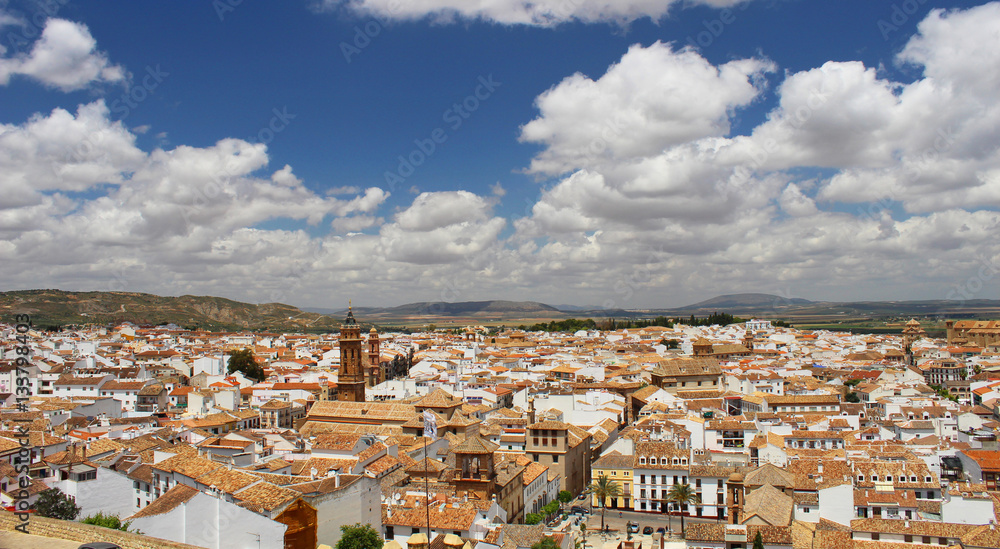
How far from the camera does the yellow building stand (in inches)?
1537

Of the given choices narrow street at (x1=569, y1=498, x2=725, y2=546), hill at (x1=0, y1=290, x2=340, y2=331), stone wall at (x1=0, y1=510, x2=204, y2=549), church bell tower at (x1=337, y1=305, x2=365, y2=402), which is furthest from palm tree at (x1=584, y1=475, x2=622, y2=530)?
hill at (x1=0, y1=290, x2=340, y2=331)

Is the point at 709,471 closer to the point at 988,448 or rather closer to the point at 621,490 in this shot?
the point at 621,490

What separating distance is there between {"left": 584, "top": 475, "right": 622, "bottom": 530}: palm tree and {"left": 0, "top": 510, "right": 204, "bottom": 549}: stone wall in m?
25.7

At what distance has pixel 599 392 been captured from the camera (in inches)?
2248

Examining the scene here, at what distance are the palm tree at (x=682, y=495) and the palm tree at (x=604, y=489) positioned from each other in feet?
9.18

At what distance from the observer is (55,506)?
22.6 meters

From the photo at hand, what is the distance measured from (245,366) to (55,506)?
5268 cm

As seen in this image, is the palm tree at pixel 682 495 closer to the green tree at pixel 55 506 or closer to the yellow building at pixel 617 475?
the yellow building at pixel 617 475

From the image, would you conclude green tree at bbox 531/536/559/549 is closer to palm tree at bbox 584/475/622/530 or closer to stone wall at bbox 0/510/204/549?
palm tree at bbox 584/475/622/530

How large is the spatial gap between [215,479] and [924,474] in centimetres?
3169

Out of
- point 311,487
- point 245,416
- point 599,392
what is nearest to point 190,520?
point 311,487

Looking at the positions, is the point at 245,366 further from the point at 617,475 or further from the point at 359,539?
the point at 359,539

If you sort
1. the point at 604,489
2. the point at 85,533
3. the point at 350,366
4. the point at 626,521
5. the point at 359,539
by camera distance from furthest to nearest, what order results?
the point at 350,366 → the point at 604,489 → the point at 626,521 → the point at 359,539 → the point at 85,533

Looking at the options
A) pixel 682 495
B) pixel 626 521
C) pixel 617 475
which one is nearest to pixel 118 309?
pixel 617 475
